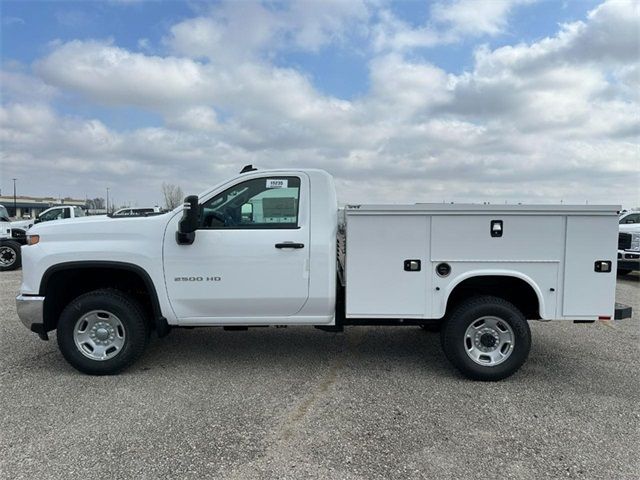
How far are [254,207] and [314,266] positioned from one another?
82 cm

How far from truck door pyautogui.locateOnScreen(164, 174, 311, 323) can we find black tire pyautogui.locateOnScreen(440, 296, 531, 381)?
4.76 feet

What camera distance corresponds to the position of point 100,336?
175 inches

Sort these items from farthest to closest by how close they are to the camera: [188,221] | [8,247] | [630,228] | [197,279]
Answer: [8,247] → [630,228] → [197,279] → [188,221]

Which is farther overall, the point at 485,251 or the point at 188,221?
the point at 485,251

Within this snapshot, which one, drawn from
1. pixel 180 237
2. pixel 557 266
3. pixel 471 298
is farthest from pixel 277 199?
pixel 557 266

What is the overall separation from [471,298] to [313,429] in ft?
6.65

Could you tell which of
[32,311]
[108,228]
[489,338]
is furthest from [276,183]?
[32,311]

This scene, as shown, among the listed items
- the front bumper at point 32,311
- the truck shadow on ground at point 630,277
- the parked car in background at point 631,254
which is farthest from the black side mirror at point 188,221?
the truck shadow on ground at point 630,277

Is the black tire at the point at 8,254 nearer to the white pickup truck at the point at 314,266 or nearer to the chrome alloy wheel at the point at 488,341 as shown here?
the white pickup truck at the point at 314,266

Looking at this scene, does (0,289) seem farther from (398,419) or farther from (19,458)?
(398,419)

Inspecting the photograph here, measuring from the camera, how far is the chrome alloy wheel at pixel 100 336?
4426mm

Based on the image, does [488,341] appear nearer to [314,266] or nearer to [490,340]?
[490,340]

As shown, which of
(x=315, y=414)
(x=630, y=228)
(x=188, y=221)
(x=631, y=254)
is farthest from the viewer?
(x=630, y=228)

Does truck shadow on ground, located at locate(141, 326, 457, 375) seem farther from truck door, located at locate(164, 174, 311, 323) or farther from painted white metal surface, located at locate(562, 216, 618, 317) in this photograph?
painted white metal surface, located at locate(562, 216, 618, 317)
